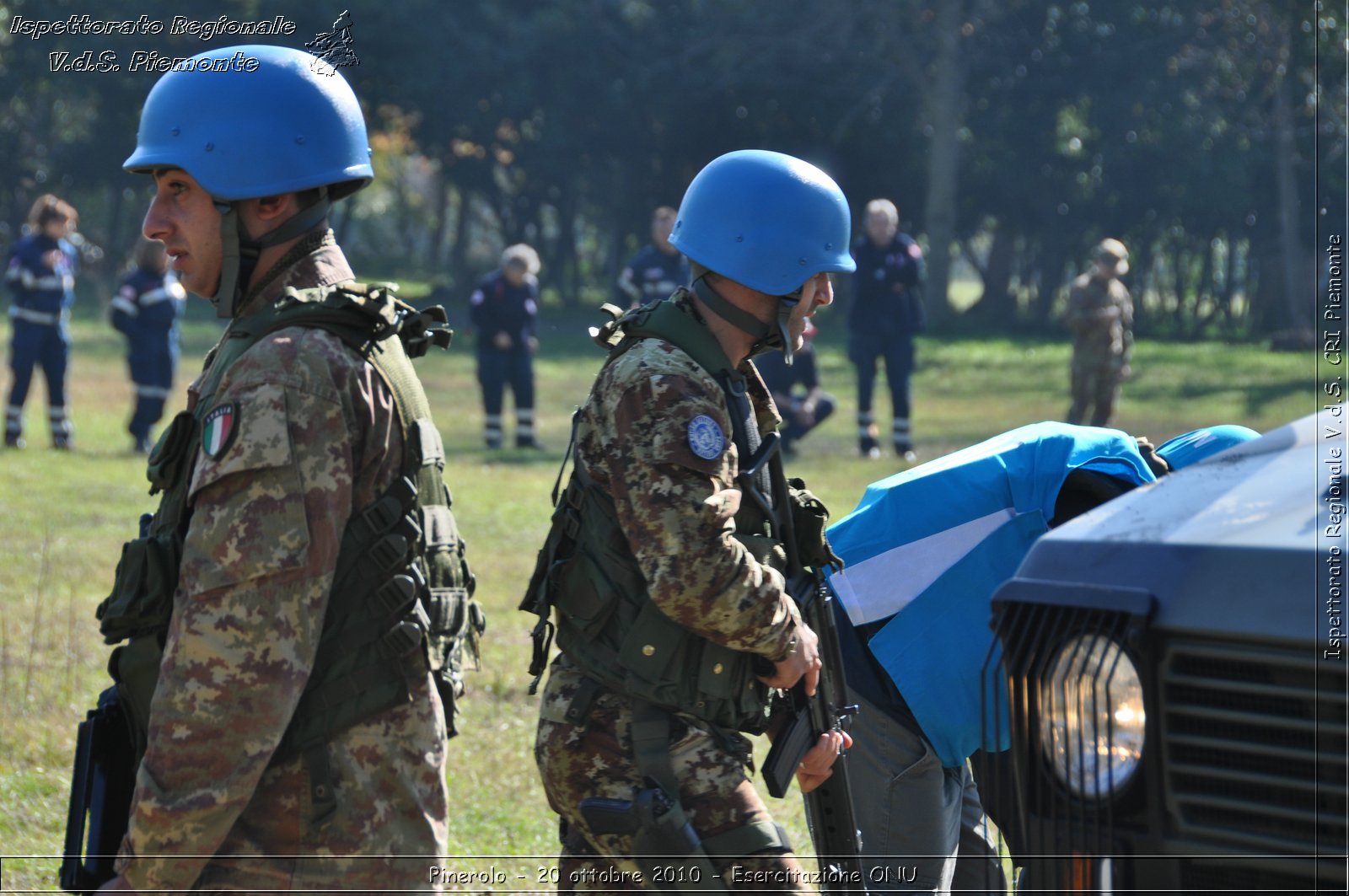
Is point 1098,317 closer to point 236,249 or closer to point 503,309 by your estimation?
point 503,309

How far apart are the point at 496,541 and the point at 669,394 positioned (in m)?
8.76

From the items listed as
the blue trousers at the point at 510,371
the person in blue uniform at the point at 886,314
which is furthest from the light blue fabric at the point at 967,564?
the blue trousers at the point at 510,371

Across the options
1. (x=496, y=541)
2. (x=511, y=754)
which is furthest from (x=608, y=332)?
(x=496, y=541)

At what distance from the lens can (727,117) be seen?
38188 millimetres

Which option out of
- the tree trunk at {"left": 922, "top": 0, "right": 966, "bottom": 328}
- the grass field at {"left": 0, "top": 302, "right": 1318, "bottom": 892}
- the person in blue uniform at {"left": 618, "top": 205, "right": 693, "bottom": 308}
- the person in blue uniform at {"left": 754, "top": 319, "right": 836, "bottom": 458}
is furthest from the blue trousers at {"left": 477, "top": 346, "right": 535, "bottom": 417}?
the tree trunk at {"left": 922, "top": 0, "right": 966, "bottom": 328}

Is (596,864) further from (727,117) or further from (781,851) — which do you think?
(727,117)

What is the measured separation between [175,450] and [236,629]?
0.37m

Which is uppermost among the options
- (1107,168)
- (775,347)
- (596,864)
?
(1107,168)

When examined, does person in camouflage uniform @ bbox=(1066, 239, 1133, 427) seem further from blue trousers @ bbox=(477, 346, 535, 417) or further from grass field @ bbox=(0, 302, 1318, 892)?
blue trousers @ bbox=(477, 346, 535, 417)

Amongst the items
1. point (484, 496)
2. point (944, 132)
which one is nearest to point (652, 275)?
point (484, 496)

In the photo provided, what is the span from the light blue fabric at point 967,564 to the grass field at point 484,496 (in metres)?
1.86

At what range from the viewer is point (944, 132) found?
1427 inches

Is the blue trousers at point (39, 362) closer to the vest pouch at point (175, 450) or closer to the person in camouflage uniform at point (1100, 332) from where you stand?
the person in camouflage uniform at point (1100, 332)

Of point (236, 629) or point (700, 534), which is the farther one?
point (700, 534)
